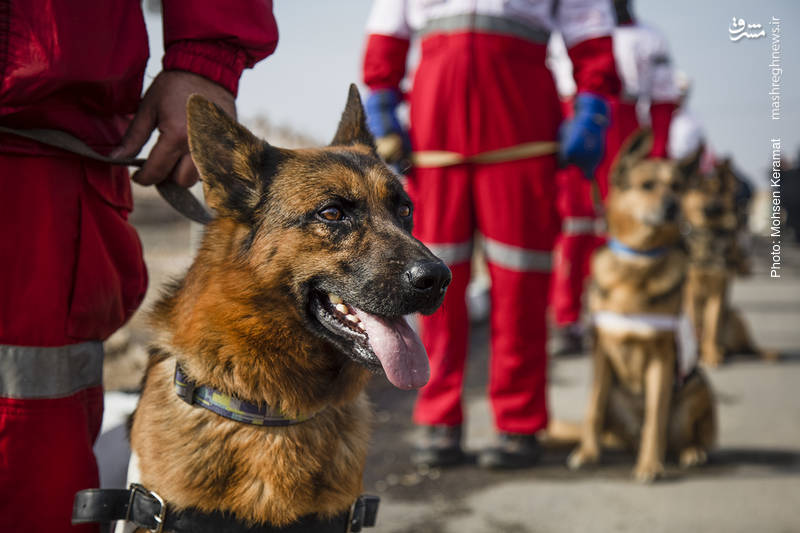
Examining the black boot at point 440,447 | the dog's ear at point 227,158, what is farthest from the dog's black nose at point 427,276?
the black boot at point 440,447

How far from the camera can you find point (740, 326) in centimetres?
640

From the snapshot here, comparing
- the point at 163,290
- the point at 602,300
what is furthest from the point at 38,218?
the point at 602,300

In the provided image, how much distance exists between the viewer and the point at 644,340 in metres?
3.68

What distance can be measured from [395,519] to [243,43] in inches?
89.3

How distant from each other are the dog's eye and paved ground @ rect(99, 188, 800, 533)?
2.37 feet

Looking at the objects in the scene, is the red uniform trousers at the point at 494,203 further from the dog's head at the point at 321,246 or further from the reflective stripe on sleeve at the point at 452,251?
the dog's head at the point at 321,246

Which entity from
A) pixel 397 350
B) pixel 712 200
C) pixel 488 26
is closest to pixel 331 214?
pixel 397 350

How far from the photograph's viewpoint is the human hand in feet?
5.17

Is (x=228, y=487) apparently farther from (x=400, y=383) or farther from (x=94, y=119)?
(x=94, y=119)

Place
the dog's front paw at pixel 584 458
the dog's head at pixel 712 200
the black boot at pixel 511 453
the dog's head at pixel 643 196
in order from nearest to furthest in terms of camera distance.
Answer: the black boot at pixel 511 453 → the dog's front paw at pixel 584 458 → the dog's head at pixel 643 196 → the dog's head at pixel 712 200

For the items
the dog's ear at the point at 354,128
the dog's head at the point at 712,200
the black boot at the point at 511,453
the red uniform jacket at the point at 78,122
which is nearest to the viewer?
the red uniform jacket at the point at 78,122

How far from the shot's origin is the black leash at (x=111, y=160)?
140 cm

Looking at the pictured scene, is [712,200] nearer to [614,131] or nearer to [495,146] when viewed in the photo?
[614,131]

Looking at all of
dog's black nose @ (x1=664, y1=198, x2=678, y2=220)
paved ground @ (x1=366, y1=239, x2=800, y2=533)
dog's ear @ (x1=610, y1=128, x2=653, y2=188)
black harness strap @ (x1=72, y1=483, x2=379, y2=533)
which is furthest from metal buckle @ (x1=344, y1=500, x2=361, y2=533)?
dog's ear @ (x1=610, y1=128, x2=653, y2=188)
